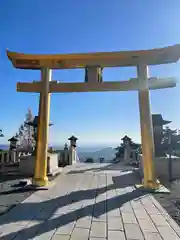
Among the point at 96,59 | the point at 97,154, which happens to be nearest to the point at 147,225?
the point at 96,59

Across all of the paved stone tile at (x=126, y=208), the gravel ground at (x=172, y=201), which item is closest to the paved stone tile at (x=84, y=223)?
the paved stone tile at (x=126, y=208)

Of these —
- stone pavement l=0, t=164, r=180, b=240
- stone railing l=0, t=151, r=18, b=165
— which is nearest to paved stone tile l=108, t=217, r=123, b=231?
stone pavement l=0, t=164, r=180, b=240

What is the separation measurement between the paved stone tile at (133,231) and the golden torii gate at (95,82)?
8.97ft

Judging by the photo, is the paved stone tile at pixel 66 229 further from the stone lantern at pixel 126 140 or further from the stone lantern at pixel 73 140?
the stone lantern at pixel 126 140

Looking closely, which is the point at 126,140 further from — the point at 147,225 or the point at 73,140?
the point at 147,225

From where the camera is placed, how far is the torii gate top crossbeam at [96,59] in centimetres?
619

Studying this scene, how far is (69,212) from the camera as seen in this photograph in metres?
4.01

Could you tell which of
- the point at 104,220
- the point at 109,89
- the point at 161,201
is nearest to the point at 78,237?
the point at 104,220

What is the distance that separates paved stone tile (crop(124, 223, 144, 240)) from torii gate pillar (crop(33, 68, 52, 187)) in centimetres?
365

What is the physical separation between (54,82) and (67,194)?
3.45 m

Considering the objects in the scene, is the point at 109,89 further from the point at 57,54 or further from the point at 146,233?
the point at 146,233

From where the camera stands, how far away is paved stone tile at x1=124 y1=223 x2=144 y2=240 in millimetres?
2977

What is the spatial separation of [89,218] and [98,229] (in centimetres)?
→ 50

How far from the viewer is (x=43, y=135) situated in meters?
6.55
